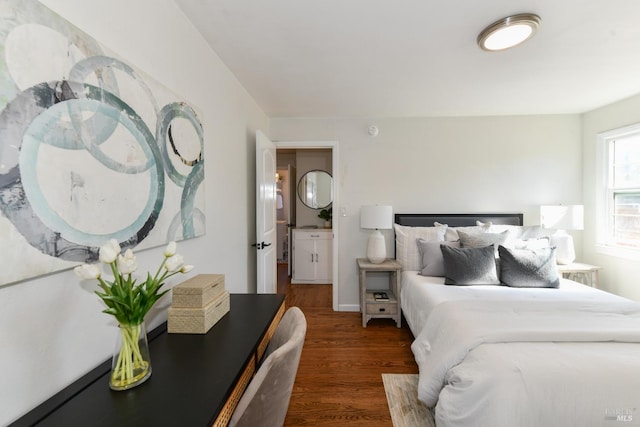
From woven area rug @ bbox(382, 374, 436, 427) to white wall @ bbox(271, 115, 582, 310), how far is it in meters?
1.41

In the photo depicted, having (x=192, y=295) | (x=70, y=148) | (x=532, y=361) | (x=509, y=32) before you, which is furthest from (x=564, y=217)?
(x=70, y=148)

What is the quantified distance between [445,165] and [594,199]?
5.60ft

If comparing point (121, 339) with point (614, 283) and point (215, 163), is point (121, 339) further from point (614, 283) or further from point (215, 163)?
point (614, 283)

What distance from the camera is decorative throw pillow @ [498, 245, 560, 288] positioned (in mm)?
2402

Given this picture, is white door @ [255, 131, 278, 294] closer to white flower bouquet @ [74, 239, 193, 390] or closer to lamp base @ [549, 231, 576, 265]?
white flower bouquet @ [74, 239, 193, 390]

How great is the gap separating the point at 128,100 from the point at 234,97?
133 centimetres

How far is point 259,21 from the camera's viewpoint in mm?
1627

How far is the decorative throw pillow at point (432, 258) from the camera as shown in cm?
276

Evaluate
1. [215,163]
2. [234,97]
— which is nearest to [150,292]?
[215,163]

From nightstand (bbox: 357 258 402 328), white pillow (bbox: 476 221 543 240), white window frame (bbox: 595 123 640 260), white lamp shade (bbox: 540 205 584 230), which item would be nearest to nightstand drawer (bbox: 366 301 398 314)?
nightstand (bbox: 357 258 402 328)

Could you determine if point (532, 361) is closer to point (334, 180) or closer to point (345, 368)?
point (345, 368)

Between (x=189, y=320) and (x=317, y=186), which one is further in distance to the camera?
(x=317, y=186)

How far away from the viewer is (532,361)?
1.33 metres

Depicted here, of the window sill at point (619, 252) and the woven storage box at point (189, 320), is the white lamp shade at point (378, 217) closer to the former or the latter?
the woven storage box at point (189, 320)
